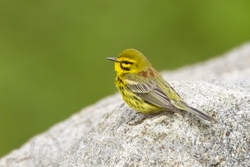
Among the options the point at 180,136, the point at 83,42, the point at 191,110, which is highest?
the point at 191,110

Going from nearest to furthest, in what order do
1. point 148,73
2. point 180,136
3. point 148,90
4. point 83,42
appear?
1. point 180,136
2. point 148,90
3. point 148,73
4. point 83,42

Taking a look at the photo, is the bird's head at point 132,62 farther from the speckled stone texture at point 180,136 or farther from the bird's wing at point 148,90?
the speckled stone texture at point 180,136

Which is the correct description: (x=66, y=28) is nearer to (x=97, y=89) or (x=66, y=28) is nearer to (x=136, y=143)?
(x=97, y=89)

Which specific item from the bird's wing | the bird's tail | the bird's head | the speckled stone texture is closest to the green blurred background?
the bird's head

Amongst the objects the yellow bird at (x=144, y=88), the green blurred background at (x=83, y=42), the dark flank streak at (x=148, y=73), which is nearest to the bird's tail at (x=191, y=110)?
the yellow bird at (x=144, y=88)

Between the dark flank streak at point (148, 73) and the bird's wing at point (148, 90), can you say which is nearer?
the bird's wing at point (148, 90)

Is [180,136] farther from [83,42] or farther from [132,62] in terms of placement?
[83,42]

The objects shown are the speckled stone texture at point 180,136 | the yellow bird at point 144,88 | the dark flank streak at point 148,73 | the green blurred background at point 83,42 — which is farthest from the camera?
the green blurred background at point 83,42

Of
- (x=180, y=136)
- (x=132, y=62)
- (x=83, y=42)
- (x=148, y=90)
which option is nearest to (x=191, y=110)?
(x=180, y=136)
